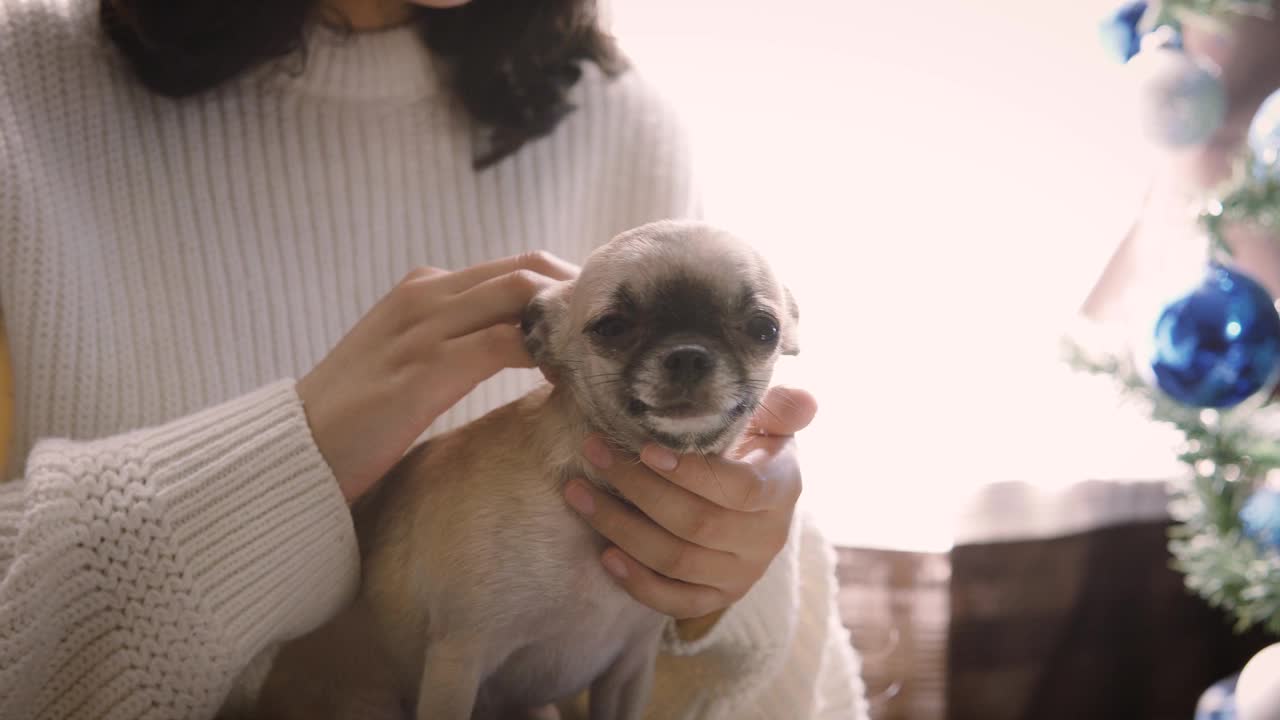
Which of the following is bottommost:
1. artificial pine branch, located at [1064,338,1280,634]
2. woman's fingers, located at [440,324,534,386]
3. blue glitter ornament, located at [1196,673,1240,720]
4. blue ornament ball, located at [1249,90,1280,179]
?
blue glitter ornament, located at [1196,673,1240,720]

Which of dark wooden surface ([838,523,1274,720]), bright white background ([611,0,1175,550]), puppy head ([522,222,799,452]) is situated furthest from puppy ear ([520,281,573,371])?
dark wooden surface ([838,523,1274,720])

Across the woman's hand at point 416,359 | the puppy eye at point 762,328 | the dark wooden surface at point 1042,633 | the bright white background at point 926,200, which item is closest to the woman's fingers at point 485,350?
the woman's hand at point 416,359

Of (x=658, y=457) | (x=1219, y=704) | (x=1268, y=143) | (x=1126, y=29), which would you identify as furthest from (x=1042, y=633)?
(x=658, y=457)

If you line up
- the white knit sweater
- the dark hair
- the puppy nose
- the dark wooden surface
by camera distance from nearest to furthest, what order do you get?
the puppy nose < the white knit sweater < the dark hair < the dark wooden surface

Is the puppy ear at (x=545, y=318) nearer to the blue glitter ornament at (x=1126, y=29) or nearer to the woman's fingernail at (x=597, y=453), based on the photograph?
the woman's fingernail at (x=597, y=453)

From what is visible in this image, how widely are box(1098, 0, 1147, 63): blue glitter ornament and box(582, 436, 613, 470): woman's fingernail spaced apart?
3.65ft

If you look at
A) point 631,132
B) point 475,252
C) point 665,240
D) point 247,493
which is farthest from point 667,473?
point 631,132

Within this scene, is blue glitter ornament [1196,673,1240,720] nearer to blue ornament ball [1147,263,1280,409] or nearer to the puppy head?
blue ornament ball [1147,263,1280,409]

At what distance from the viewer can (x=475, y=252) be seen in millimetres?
1348

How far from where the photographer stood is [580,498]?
827mm

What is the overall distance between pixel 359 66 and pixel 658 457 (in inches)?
30.8

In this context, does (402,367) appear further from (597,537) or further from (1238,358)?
(1238,358)

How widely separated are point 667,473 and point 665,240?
0.65 feet

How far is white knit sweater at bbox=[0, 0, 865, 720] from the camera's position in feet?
2.66
